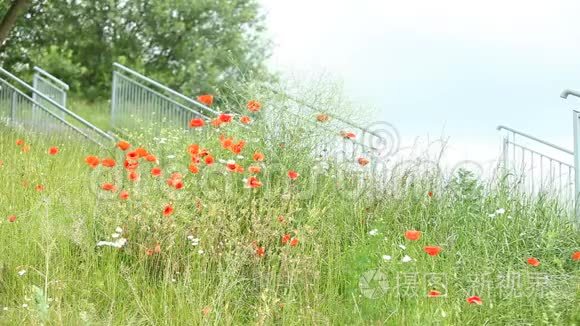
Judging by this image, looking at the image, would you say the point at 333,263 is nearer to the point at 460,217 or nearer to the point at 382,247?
the point at 382,247

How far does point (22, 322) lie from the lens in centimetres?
457

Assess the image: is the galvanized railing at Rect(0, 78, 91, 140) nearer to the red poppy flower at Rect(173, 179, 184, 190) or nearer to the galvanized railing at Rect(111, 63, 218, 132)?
the galvanized railing at Rect(111, 63, 218, 132)

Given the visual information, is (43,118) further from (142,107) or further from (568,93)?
(568,93)

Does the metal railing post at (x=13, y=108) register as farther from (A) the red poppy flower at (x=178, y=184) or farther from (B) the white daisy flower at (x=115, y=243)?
(A) the red poppy flower at (x=178, y=184)

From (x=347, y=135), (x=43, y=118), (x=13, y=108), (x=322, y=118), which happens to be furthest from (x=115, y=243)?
(x=13, y=108)

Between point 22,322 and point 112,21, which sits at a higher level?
point 112,21

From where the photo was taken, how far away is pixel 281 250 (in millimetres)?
5191

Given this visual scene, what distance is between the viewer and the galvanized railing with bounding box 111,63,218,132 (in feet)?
42.3

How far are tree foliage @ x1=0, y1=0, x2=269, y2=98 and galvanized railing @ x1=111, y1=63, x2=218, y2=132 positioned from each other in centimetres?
625

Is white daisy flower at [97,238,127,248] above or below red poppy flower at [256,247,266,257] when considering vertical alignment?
below

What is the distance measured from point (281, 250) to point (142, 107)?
885 centimetres

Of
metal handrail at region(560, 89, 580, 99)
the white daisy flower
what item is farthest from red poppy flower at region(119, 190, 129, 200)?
metal handrail at region(560, 89, 580, 99)

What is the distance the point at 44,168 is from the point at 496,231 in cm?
450

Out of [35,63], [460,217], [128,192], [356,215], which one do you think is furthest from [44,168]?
[35,63]
